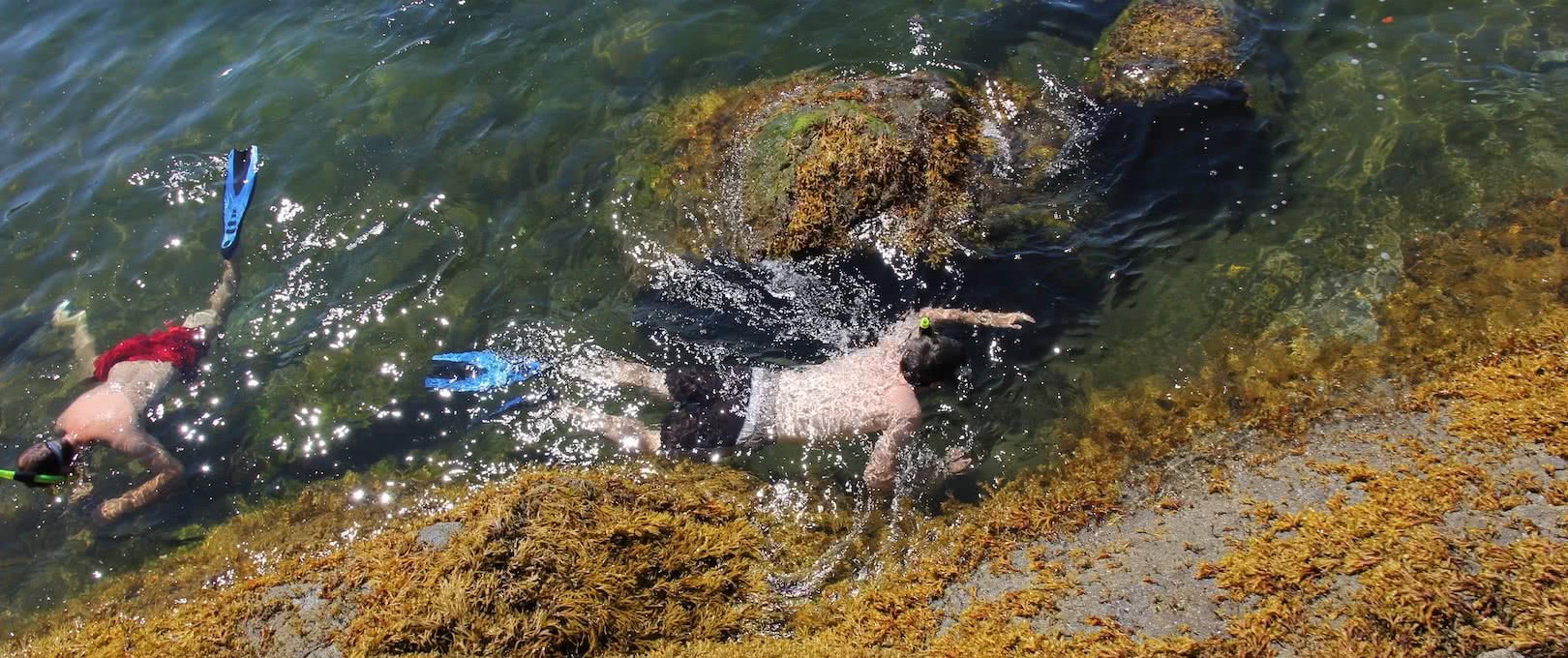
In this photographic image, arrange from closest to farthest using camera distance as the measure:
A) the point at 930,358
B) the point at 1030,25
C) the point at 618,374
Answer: the point at 930,358
the point at 618,374
the point at 1030,25

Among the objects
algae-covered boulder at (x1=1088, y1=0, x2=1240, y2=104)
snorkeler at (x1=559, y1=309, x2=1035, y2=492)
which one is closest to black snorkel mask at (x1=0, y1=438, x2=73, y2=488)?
snorkeler at (x1=559, y1=309, x2=1035, y2=492)

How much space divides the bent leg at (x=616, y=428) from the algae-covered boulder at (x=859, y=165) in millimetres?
2005

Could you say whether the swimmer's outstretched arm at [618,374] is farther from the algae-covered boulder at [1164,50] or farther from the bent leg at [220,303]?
the algae-covered boulder at [1164,50]

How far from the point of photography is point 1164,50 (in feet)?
28.8

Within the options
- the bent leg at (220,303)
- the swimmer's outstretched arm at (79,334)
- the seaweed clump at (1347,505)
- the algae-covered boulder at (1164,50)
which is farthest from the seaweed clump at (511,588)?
the algae-covered boulder at (1164,50)

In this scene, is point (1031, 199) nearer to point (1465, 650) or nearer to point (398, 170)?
point (1465, 650)

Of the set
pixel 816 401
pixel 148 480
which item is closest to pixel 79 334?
pixel 148 480

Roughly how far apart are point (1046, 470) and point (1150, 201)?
3185mm

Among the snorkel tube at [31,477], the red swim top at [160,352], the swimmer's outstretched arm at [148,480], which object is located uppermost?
the red swim top at [160,352]

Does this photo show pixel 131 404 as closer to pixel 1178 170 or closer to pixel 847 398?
pixel 847 398

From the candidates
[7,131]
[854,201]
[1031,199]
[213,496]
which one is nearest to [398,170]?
[213,496]

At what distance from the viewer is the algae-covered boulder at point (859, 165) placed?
742 centimetres

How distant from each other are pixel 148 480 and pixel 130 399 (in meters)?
0.88

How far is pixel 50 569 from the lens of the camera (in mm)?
6973
